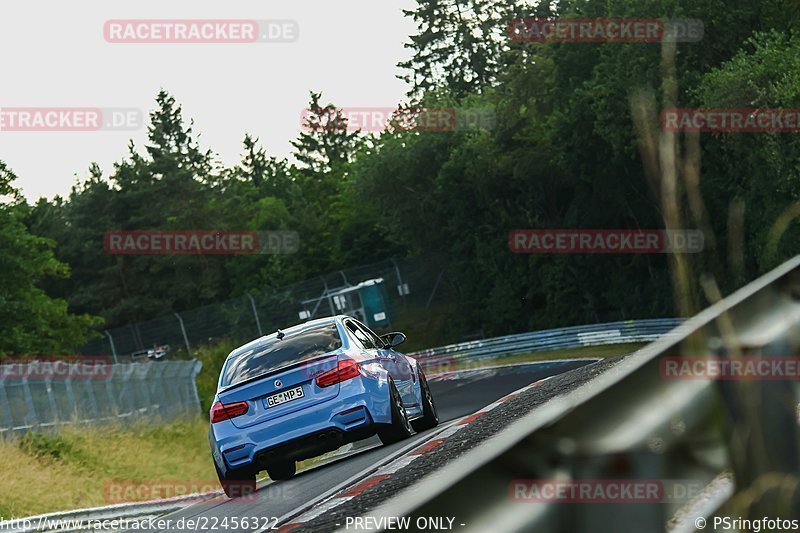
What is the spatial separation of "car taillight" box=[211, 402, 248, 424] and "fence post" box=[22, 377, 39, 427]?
12098mm

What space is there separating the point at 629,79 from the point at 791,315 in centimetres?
4447

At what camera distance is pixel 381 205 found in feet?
236

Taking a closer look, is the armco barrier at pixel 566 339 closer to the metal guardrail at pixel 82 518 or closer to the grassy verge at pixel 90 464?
the grassy verge at pixel 90 464

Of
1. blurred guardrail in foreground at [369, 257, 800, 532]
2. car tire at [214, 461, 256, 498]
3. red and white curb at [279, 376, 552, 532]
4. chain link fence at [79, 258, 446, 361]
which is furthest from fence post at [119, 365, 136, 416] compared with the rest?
chain link fence at [79, 258, 446, 361]

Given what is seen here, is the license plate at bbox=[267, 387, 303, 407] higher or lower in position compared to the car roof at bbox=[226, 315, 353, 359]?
lower

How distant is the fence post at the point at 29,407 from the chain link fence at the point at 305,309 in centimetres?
4443

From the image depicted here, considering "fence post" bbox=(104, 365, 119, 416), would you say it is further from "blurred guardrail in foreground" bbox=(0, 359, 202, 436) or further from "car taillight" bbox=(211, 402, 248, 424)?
"car taillight" bbox=(211, 402, 248, 424)

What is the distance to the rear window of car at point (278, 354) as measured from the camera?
12.5 metres

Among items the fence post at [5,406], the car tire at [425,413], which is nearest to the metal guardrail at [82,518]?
the car tire at [425,413]

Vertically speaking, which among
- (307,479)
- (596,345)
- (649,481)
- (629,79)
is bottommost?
(596,345)

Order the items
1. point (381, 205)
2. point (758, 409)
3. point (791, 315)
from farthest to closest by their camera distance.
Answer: point (381, 205), point (791, 315), point (758, 409)

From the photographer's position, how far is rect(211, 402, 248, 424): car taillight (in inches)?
488

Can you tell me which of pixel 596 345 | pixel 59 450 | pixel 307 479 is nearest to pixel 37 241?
pixel 596 345

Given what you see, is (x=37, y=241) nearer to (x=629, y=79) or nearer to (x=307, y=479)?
(x=629, y=79)
